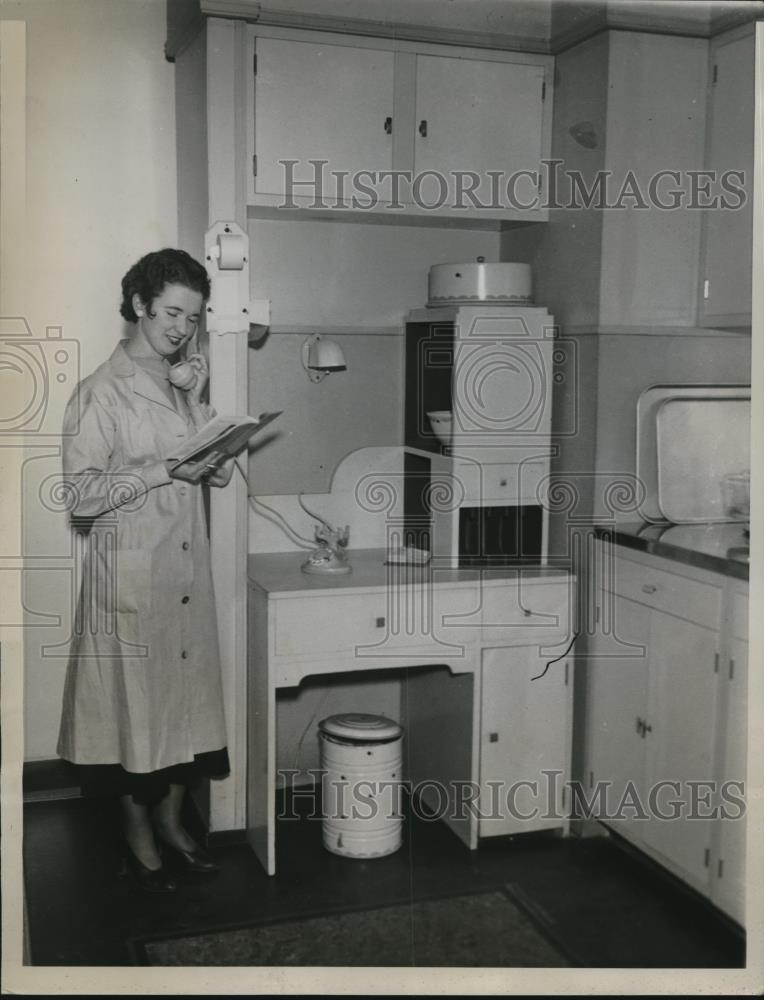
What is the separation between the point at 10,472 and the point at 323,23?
117 cm

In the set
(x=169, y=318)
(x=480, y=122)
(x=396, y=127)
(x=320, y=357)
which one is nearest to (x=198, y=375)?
→ (x=169, y=318)

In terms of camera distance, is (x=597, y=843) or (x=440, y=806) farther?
(x=440, y=806)

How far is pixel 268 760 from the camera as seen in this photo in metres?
2.52

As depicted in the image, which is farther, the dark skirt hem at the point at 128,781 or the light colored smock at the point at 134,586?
the dark skirt hem at the point at 128,781

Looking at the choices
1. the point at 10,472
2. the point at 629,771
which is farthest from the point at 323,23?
the point at 629,771

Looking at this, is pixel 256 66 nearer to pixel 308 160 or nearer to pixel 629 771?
pixel 308 160

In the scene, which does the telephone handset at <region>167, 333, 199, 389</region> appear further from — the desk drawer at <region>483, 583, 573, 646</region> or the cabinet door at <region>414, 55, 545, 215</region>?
the desk drawer at <region>483, 583, 573, 646</region>

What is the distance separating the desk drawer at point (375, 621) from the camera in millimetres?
2523

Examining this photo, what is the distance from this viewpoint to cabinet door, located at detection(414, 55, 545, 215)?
2.46m

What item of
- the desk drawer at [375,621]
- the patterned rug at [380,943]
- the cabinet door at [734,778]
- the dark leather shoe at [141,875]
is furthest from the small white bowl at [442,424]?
the dark leather shoe at [141,875]

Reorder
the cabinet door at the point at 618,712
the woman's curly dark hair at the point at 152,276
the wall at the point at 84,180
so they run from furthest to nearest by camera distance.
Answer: the cabinet door at the point at 618,712, the woman's curly dark hair at the point at 152,276, the wall at the point at 84,180

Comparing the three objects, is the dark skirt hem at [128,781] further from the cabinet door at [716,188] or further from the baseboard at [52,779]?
the cabinet door at [716,188]

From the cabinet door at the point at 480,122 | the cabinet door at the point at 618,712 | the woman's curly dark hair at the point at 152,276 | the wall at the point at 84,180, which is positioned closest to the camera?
the wall at the point at 84,180

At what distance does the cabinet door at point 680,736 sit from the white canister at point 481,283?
83 cm
